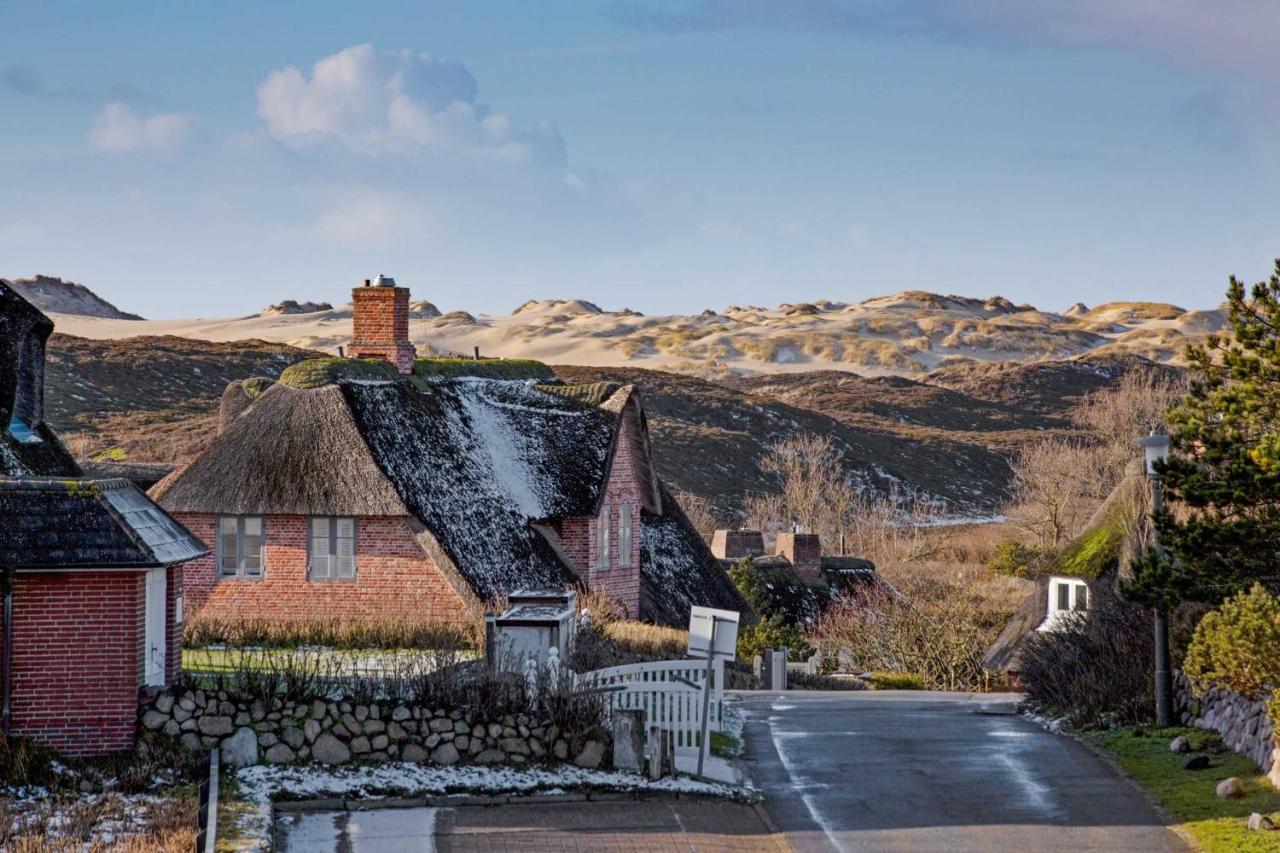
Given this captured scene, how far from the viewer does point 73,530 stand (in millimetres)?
15586

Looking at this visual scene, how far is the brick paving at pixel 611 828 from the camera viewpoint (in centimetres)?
1373

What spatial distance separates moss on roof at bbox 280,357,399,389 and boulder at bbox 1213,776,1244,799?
61.2ft

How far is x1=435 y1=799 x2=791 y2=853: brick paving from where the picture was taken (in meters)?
13.7

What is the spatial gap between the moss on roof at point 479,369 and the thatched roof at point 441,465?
0.97 ft

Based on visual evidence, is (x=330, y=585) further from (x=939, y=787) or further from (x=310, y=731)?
(x=939, y=787)

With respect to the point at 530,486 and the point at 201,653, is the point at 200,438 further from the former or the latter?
the point at 201,653

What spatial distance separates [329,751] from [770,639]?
25280mm

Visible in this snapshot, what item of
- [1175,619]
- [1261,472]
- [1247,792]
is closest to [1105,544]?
[1175,619]

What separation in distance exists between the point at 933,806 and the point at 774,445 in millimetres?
87366

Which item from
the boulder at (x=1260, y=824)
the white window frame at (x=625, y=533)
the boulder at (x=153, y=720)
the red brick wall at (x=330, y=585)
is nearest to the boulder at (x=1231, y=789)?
the boulder at (x=1260, y=824)

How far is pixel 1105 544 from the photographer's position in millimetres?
31891

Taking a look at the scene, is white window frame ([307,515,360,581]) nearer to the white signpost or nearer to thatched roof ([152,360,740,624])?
thatched roof ([152,360,740,624])

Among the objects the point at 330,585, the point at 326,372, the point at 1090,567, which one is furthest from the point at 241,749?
the point at 1090,567

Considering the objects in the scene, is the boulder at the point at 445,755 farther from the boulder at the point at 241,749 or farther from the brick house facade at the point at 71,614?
the brick house facade at the point at 71,614
